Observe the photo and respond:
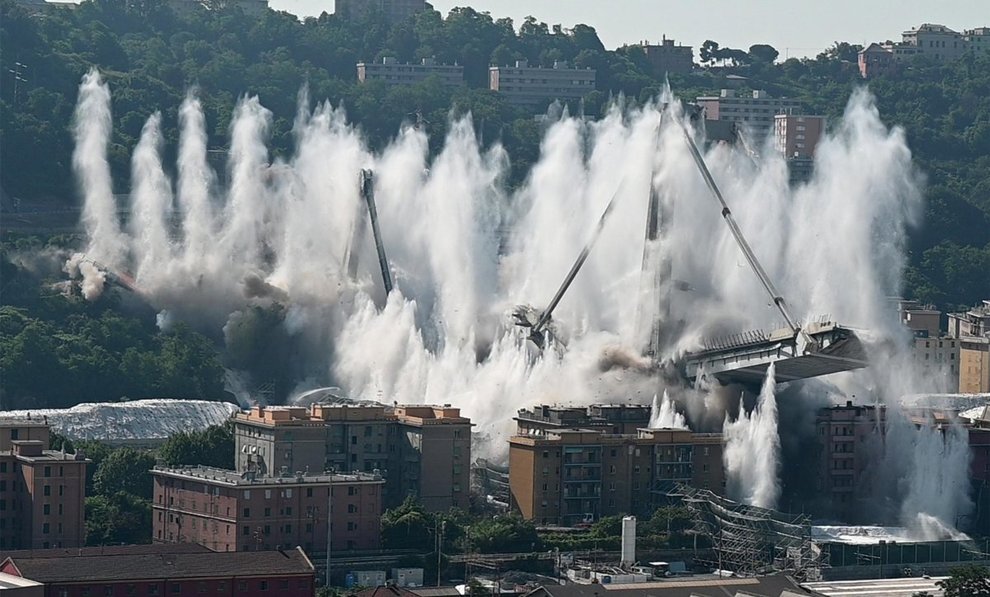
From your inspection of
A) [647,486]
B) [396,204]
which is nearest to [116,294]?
[396,204]

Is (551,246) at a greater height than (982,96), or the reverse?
(982,96)

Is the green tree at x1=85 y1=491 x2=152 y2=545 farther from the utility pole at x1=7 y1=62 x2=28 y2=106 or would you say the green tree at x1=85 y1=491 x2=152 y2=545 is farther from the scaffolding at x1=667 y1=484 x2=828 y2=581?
the utility pole at x1=7 y1=62 x2=28 y2=106

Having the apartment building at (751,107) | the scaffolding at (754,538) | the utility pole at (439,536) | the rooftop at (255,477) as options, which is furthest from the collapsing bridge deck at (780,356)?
the apartment building at (751,107)

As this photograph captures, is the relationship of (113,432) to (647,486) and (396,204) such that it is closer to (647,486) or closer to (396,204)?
(647,486)

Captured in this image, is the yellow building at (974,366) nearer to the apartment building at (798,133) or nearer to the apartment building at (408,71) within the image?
the apartment building at (798,133)

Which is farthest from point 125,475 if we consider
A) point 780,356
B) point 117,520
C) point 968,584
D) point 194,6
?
point 194,6

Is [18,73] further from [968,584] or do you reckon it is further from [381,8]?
[968,584]
